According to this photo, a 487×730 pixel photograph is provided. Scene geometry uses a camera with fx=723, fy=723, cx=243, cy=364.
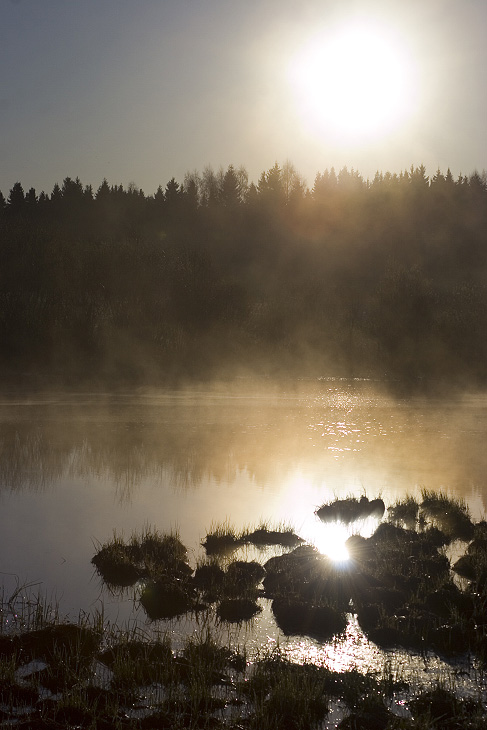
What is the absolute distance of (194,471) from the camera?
24.0 meters

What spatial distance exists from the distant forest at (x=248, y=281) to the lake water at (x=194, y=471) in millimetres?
12996

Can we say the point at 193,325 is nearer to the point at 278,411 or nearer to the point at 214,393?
the point at 214,393

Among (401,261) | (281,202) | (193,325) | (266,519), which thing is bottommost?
(266,519)

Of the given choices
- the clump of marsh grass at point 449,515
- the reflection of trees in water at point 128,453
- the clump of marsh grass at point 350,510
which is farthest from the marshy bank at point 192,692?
the reflection of trees in water at point 128,453

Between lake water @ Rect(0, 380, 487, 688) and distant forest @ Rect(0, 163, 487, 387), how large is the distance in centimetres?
1300

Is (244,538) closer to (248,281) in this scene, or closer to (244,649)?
(244,649)

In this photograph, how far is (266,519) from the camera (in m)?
17.3

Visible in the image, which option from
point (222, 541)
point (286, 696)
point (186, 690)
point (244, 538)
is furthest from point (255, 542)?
point (286, 696)

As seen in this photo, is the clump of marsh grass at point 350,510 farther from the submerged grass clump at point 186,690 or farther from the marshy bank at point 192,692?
the marshy bank at point 192,692

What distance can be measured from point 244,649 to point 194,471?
15.3 meters

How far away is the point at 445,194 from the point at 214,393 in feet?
250

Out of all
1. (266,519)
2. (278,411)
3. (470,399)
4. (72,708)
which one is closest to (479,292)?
(470,399)

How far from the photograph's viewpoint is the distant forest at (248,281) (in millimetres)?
62844

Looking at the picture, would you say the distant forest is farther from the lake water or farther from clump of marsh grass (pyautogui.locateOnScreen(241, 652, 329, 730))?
clump of marsh grass (pyautogui.locateOnScreen(241, 652, 329, 730))
